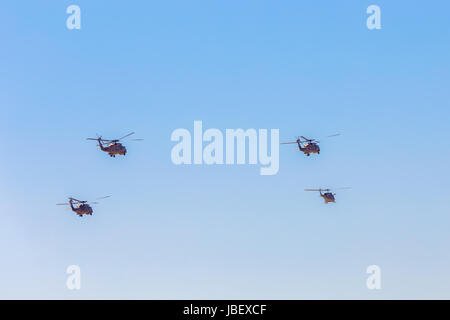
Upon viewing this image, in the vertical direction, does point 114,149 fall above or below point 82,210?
above

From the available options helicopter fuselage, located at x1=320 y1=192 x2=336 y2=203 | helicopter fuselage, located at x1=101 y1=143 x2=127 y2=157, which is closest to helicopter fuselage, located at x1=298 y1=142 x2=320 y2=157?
helicopter fuselage, located at x1=320 y1=192 x2=336 y2=203

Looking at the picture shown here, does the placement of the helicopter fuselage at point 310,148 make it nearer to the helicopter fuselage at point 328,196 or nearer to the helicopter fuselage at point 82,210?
the helicopter fuselage at point 328,196

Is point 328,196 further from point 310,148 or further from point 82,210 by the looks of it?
point 82,210

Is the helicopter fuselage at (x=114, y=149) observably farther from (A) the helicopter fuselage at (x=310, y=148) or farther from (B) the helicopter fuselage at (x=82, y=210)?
(A) the helicopter fuselage at (x=310, y=148)

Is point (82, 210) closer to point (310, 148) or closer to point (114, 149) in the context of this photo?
point (114, 149)

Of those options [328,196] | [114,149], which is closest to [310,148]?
[328,196]

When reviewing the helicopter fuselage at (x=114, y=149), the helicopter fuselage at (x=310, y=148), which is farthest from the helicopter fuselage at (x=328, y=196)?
the helicopter fuselage at (x=114, y=149)

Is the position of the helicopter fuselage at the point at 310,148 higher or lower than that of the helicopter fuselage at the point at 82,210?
higher
